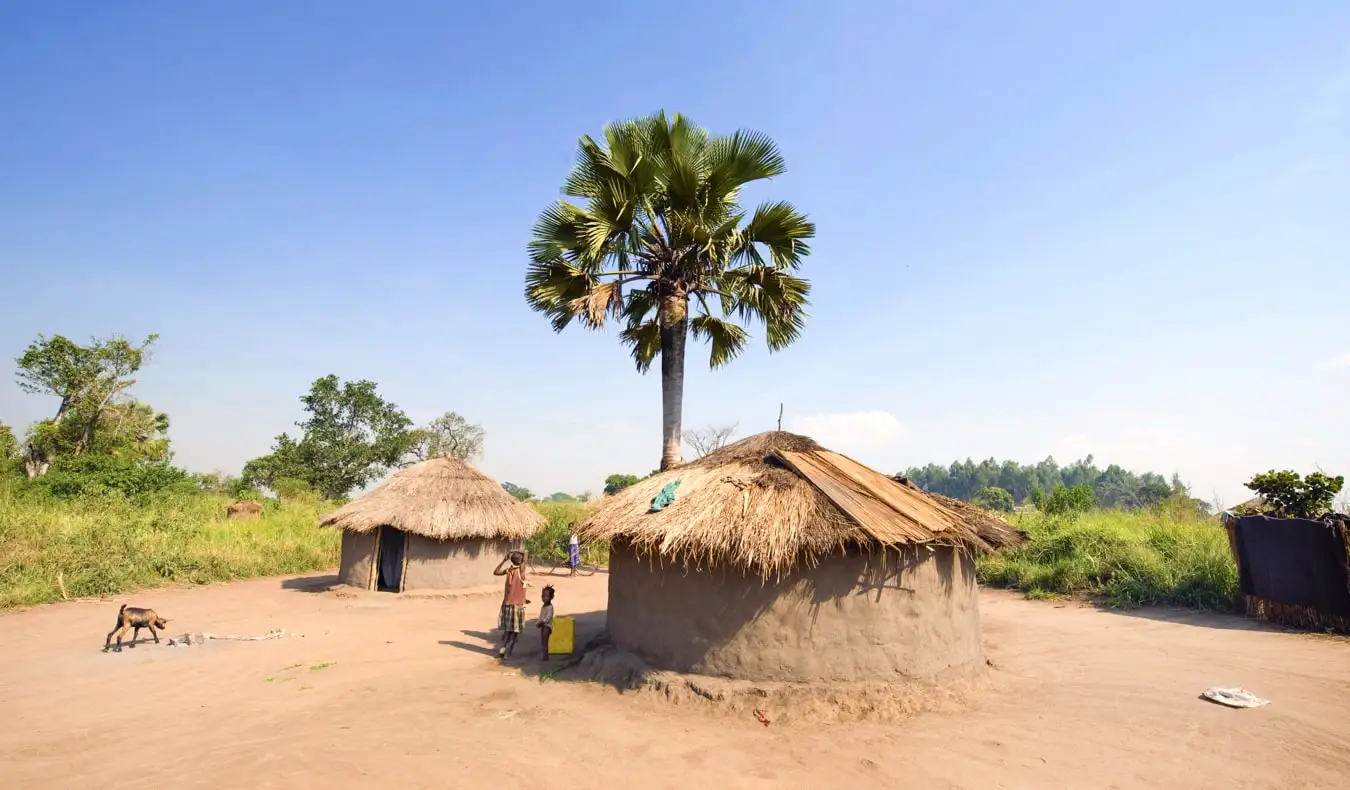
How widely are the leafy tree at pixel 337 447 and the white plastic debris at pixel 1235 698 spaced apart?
36241 mm

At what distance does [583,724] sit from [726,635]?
66.3 inches

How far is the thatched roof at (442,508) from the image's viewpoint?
14352 millimetres

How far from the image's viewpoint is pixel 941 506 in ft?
26.0

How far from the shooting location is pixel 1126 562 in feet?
43.6

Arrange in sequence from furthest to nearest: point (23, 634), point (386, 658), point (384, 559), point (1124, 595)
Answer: point (384, 559) → point (1124, 595) → point (23, 634) → point (386, 658)

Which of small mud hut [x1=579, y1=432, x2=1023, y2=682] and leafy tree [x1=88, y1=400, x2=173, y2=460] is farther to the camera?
leafy tree [x1=88, y1=400, x2=173, y2=460]

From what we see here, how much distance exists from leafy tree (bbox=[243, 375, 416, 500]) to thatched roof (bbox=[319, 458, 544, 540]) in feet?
69.5

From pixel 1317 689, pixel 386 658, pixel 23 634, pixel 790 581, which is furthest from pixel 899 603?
pixel 23 634

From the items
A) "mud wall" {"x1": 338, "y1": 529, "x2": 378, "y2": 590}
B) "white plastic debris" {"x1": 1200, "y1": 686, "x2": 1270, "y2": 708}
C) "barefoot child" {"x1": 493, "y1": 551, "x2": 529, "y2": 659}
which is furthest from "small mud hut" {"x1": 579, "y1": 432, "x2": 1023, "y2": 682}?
"mud wall" {"x1": 338, "y1": 529, "x2": 378, "y2": 590}

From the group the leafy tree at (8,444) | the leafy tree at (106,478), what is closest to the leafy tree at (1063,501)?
the leafy tree at (106,478)

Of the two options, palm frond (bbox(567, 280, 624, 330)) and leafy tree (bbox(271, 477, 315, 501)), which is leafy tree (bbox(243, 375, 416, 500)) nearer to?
leafy tree (bbox(271, 477, 315, 501))

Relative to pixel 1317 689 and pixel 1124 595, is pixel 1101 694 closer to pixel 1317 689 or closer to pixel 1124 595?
pixel 1317 689

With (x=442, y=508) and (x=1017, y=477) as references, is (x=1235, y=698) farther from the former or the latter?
(x=1017, y=477)

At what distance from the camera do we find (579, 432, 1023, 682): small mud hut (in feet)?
21.3
